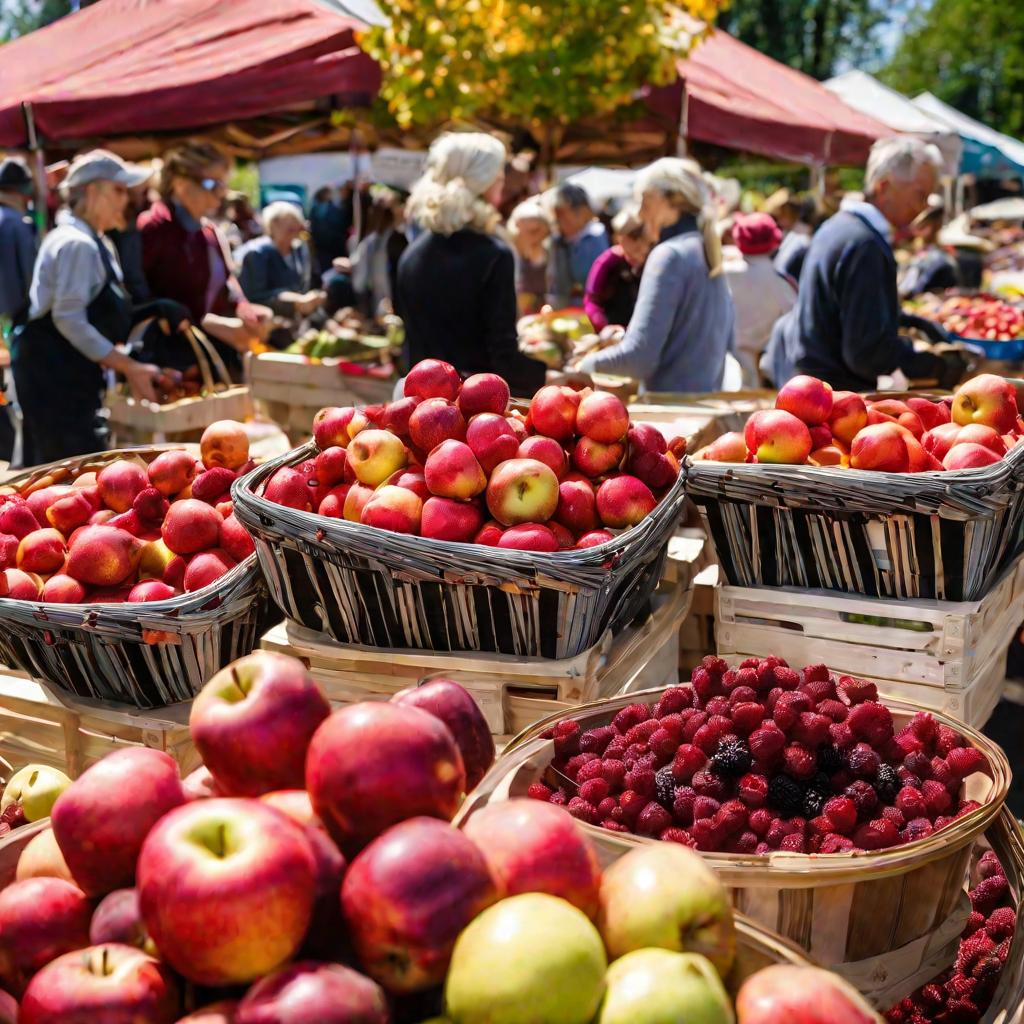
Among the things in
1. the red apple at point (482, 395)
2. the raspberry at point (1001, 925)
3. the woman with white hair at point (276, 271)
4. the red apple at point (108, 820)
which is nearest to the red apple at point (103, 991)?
the red apple at point (108, 820)

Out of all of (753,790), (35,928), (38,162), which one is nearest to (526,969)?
(35,928)

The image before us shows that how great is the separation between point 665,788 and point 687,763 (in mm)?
55

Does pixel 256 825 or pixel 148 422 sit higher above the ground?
pixel 256 825

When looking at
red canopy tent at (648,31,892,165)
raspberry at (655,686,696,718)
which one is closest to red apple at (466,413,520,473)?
raspberry at (655,686,696,718)

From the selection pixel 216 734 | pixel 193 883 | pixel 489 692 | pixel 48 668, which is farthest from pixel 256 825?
pixel 48 668

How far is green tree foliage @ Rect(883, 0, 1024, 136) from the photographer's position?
1449 inches

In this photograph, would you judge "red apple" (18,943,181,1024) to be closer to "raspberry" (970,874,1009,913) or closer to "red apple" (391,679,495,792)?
"red apple" (391,679,495,792)

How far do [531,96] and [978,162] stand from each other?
15664 mm

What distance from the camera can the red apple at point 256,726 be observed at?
4.12ft

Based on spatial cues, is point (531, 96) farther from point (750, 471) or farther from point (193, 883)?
point (193, 883)

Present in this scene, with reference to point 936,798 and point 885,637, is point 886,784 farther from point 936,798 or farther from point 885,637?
point 885,637

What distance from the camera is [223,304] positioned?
582cm

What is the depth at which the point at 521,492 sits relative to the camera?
2.29 m

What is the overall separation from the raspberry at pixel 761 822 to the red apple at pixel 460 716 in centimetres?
45
